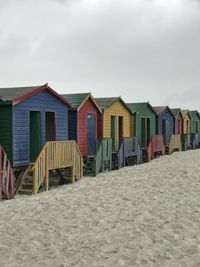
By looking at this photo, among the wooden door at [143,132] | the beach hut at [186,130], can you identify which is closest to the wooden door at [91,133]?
the wooden door at [143,132]

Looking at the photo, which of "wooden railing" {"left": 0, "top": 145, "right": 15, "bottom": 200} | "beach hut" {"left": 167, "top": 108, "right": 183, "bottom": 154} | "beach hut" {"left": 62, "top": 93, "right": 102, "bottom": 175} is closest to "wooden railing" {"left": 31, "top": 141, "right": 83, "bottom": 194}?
"wooden railing" {"left": 0, "top": 145, "right": 15, "bottom": 200}

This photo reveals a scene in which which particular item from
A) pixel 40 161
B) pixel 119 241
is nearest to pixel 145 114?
pixel 40 161

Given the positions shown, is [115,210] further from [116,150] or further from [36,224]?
[116,150]

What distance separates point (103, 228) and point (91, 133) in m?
13.5

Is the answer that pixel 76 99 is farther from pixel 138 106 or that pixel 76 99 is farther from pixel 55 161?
pixel 138 106

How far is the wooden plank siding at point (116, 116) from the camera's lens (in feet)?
79.0

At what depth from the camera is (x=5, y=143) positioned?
51.7 feet

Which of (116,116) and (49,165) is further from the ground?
(116,116)

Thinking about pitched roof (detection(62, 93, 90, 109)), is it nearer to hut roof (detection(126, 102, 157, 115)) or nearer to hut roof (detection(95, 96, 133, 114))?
hut roof (detection(95, 96, 133, 114))

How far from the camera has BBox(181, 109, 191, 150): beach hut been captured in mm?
38531

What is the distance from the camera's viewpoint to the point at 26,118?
16.5m

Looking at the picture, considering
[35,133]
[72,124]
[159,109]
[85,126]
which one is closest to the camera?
[35,133]

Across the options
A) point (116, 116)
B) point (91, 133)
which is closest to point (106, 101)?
point (116, 116)

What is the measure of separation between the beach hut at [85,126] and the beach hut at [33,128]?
1.85 m
